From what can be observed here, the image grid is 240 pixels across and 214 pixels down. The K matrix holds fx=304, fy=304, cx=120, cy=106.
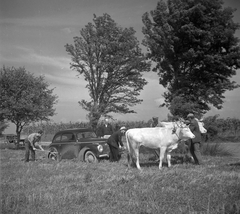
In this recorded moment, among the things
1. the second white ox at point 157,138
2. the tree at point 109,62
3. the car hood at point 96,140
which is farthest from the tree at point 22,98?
the second white ox at point 157,138

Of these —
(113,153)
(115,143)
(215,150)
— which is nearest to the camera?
(115,143)

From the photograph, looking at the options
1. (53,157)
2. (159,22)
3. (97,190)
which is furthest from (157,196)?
(159,22)

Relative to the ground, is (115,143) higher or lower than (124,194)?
higher

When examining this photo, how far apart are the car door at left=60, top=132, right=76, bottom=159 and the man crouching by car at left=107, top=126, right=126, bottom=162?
1.89 meters

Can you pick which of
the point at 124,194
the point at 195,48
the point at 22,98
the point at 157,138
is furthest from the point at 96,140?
the point at 22,98

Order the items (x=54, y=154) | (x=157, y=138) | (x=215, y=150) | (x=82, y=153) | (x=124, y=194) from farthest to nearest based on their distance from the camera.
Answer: (x=215, y=150) → (x=54, y=154) → (x=82, y=153) → (x=157, y=138) → (x=124, y=194)

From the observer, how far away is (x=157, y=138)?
10898 mm

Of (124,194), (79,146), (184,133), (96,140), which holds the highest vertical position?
(184,133)

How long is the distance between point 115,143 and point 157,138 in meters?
2.27

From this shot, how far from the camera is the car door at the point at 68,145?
13.7 meters

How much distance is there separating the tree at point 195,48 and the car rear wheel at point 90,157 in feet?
29.4

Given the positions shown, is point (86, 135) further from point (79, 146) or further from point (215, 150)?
point (215, 150)

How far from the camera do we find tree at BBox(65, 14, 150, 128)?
A: 2975 centimetres

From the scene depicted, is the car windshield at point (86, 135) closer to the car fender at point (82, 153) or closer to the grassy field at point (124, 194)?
the car fender at point (82, 153)
